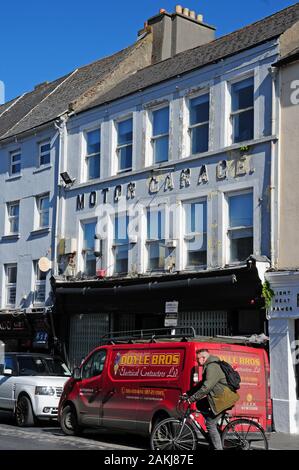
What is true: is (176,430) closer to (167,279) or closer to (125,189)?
(167,279)

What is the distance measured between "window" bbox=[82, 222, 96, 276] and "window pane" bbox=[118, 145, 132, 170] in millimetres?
2139

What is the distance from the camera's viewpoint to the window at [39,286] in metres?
25.3

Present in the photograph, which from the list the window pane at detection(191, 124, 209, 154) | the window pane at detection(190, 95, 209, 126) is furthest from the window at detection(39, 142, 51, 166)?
the window pane at detection(191, 124, 209, 154)

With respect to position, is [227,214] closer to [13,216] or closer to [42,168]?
[42,168]

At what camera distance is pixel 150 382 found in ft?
43.7

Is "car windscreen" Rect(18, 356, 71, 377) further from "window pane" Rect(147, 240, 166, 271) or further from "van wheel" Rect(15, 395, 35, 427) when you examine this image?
"window pane" Rect(147, 240, 166, 271)

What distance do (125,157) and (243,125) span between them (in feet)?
15.7

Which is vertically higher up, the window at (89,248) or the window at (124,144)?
the window at (124,144)

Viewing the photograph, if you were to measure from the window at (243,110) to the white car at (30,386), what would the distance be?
761 centimetres

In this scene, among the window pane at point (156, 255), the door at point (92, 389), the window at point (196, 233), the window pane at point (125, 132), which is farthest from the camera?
the window pane at point (125, 132)

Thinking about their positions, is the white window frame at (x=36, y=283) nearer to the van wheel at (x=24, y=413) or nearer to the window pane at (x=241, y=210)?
the van wheel at (x=24, y=413)

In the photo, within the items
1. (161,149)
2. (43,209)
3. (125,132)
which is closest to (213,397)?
(161,149)

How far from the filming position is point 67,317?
79.1 feet

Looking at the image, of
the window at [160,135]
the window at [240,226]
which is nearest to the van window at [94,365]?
the window at [240,226]
